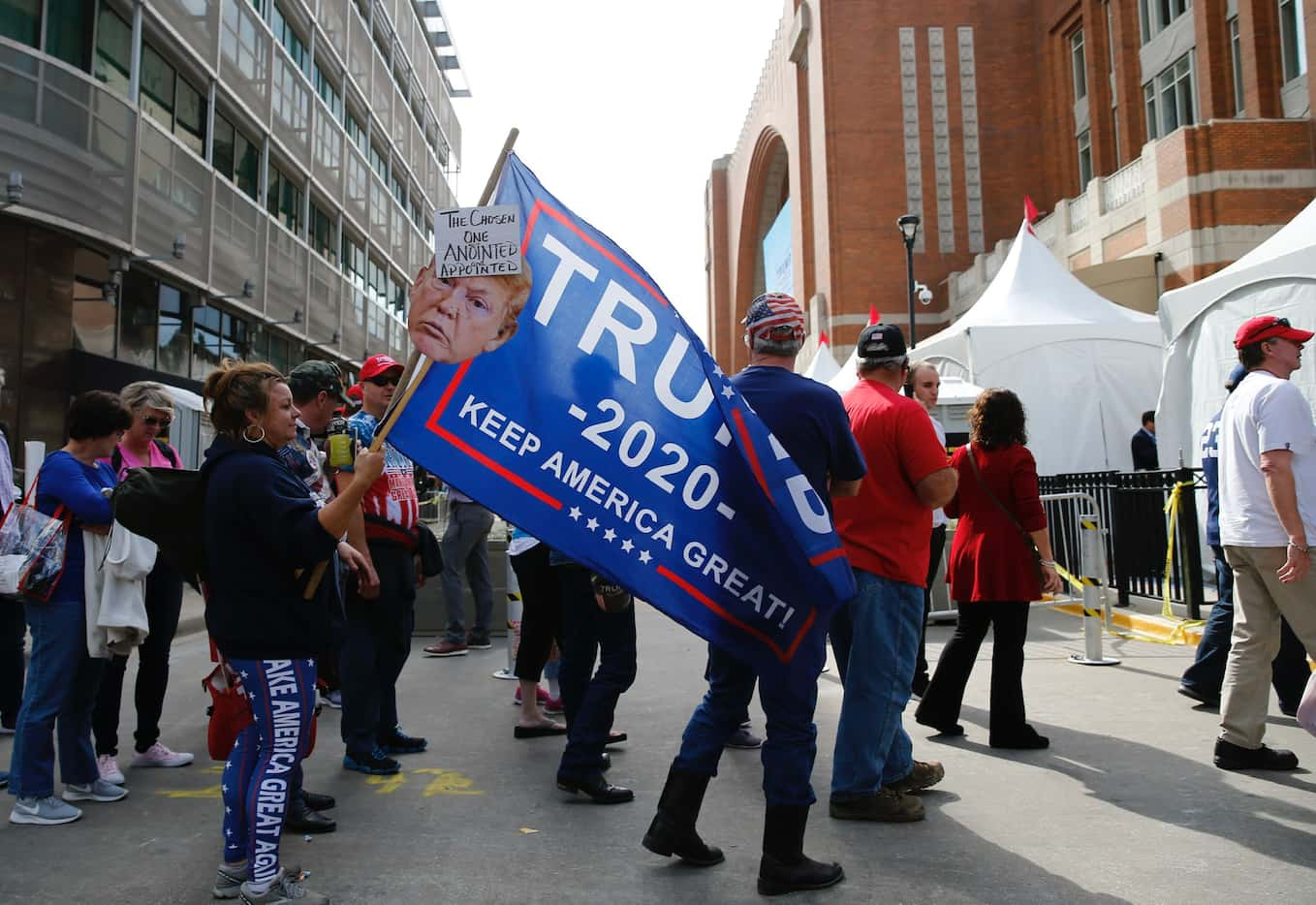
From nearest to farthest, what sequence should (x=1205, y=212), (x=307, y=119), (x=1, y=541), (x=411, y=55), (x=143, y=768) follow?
(x=1, y=541), (x=143, y=768), (x=1205, y=212), (x=307, y=119), (x=411, y=55)

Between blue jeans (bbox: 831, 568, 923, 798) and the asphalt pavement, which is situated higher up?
blue jeans (bbox: 831, 568, 923, 798)

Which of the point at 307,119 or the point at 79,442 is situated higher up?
the point at 307,119

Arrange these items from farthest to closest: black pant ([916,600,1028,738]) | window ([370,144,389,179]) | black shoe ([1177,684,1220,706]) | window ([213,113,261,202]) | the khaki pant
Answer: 1. window ([370,144,389,179])
2. window ([213,113,261,202])
3. black shoe ([1177,684,1220,706])
4. black pant ([916,600,1028,738])
5. the khaki pant

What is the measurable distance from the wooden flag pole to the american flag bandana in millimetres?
1029

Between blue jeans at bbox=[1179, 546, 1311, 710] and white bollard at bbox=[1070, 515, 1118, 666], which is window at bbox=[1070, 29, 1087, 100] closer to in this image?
white bollard at bbox=[1070, 515, 1118, 666]

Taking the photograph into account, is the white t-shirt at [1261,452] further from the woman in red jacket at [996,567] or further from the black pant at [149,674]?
the black pant at [149,674]

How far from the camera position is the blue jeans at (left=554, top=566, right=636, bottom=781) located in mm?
4488

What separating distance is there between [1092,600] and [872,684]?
13.6 ft

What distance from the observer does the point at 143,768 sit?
16.6 feet

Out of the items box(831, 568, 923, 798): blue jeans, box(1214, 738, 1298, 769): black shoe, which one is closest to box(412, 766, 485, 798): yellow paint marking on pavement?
box(831, 568, 923, 798): blue jeans

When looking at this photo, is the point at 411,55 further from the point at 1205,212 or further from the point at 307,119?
the point at 1205,212

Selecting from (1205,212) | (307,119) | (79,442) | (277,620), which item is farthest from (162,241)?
(1205,212)

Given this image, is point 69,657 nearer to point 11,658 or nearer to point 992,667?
point 11,658

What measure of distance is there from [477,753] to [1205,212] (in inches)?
908
